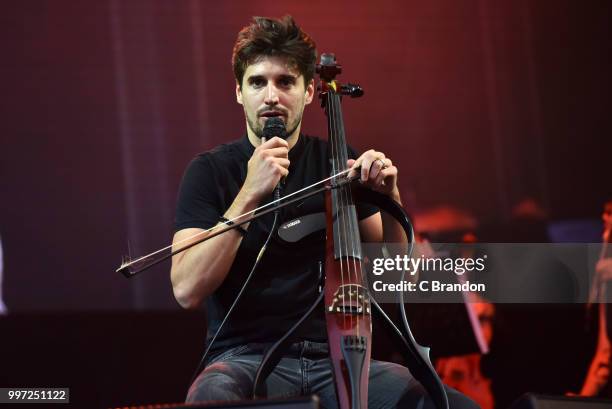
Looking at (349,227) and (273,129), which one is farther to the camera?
(273,129)

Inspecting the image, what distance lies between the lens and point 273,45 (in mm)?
1843

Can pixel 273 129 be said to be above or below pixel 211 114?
below

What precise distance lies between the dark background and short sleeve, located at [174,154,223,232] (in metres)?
0.78

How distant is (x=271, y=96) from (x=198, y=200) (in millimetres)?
287

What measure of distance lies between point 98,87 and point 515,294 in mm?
1541

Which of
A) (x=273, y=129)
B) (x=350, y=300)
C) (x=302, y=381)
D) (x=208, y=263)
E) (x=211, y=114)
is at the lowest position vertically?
(x=302, y=381)

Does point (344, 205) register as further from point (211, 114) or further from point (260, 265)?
point (211, 114)

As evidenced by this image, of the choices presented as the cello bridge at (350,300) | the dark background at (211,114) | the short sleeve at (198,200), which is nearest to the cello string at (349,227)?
the cello bridge at (350,300)

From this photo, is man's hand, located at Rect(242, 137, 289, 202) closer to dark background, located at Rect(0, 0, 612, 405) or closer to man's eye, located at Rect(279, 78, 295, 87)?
man's eye, located at Rect(279, 78, 295, 87)

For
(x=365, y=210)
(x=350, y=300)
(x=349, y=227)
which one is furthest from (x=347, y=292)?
(x=365, y=210)

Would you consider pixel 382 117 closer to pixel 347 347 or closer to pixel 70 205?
pixel 70 205

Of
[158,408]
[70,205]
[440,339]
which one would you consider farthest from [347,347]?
[70,205]

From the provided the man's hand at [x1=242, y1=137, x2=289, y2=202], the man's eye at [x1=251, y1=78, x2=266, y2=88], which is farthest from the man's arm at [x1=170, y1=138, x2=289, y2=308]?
the man's eye at [x1=251, y1=78, x2=266, y2=88]

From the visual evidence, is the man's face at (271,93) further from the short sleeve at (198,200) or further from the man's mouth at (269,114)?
the short sleeve at (198,200)
